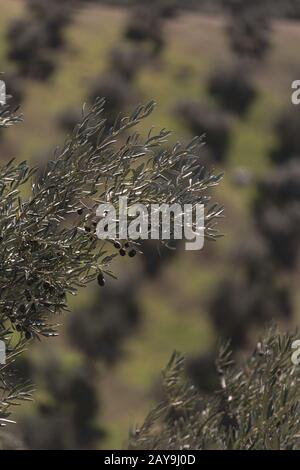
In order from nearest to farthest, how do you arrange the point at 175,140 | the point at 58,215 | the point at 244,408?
1. the point at 58,215
2. the point at 244,408
3. the point at 175,140

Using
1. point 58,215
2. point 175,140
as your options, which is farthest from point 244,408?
point 175,140

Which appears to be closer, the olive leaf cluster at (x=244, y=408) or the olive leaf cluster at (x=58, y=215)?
the olive leaf cluster at (x=58, y=215)

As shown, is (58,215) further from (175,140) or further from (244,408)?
(175,140)

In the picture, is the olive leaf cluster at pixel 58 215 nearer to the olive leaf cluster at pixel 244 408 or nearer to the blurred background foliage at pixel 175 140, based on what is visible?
the olive leaf cluster at pixel 244 408

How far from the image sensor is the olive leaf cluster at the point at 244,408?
8016mm

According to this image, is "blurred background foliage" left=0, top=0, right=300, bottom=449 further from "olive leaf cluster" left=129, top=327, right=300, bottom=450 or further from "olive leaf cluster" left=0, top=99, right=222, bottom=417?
"olive leaf cluster" left=0, top=99, right=222, bottom=417

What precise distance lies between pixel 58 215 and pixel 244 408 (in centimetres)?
369

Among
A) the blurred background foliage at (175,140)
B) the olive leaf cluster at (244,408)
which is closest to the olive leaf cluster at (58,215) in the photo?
the olive leaf cluster at (244,408)

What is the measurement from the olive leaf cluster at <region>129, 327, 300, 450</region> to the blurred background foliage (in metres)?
9.34

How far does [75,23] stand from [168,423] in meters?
41.5

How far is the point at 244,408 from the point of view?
9.26 metres

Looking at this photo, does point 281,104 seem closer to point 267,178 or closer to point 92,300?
point 267,178

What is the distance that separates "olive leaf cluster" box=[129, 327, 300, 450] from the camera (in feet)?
26.3

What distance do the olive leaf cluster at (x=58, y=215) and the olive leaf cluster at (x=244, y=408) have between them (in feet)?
7.13
